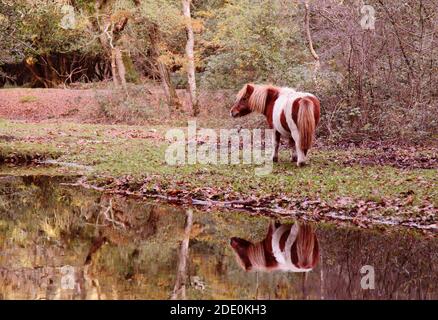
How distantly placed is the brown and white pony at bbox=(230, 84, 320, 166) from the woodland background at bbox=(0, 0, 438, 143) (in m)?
3.99

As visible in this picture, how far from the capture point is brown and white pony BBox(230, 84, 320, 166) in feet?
42.8

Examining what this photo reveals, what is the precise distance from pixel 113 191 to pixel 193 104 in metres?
15.6

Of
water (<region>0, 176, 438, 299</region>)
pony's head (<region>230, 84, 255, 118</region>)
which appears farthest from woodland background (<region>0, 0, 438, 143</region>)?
water (<region>0, 176, 438, 299</region>)

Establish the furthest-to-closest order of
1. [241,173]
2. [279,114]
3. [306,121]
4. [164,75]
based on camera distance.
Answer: [164,75], [279,114], [241,173], [306,121]

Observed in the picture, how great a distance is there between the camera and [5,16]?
17797mm

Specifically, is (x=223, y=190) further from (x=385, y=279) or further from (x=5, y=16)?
(x=5, y=16)

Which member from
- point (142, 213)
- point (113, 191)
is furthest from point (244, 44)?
point (142, 213)

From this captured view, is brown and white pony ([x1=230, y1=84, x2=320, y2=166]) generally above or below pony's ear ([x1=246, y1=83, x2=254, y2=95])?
below

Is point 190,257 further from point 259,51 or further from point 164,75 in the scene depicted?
point 164,75

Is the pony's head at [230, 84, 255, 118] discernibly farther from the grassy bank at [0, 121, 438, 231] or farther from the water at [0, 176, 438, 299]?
the water at [0, 176, 438, 299]

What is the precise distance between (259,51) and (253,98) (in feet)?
36.0

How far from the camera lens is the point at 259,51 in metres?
25.4

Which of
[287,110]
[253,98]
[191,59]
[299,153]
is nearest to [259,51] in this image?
[191,59]
